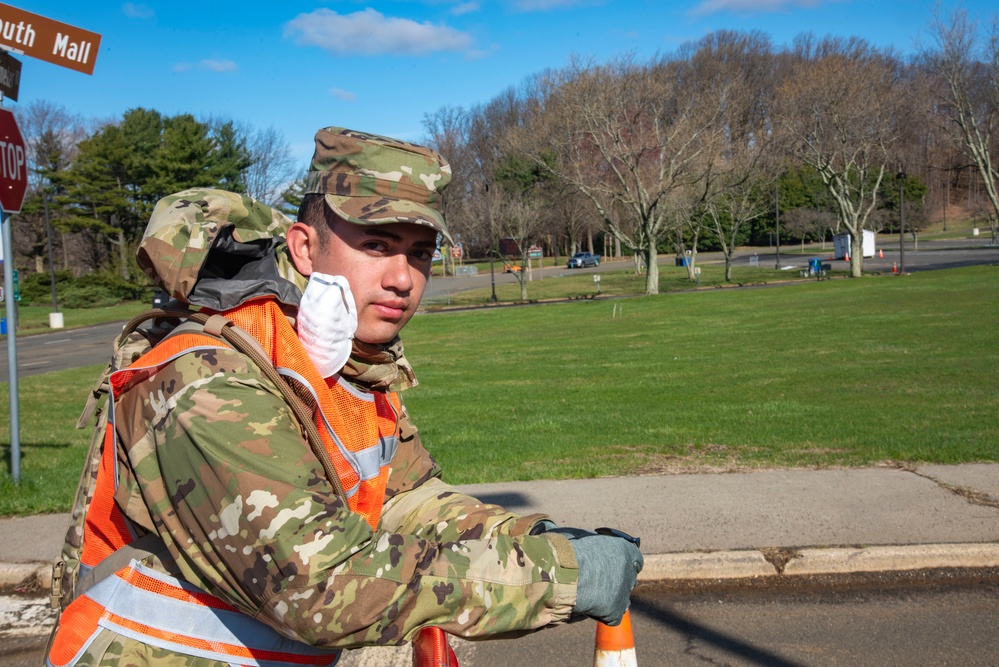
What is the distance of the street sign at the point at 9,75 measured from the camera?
6832mm

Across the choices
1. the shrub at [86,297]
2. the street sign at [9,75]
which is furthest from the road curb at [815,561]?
the shrub at [86,297]

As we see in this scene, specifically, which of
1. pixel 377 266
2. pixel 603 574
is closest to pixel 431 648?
pixel 603 574

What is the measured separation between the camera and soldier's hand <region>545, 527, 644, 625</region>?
1682 millimetres

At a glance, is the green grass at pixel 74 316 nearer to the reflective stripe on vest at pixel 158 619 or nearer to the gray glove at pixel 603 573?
the reflective stripe on vest at pixel 158 619

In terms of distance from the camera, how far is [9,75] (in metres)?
6.96

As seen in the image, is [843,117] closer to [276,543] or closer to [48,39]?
[48,39]

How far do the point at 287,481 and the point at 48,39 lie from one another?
584 centimetres

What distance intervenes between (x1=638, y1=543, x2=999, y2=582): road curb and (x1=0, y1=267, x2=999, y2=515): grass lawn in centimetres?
226

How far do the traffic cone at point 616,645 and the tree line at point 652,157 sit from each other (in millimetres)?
33638

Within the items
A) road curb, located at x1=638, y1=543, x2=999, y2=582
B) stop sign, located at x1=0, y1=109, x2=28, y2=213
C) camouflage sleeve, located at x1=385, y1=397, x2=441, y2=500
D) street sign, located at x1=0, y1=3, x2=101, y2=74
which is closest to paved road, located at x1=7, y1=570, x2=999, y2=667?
road curb, located at x1=638, y1=543, x2=999, y2=582

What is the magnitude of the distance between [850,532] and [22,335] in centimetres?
3669

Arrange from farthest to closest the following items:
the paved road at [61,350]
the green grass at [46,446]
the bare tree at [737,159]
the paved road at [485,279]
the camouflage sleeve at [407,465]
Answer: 1. the bare tree at [737,159]
2. the paved road at [485,279]
3. the paved road at [61,350]
4. the green grass at [46,446]
5. the camouflage sleeve at [407,465]

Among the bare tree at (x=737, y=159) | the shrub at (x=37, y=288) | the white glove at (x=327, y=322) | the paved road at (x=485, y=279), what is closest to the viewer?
the white glove at (x=327, y=322)

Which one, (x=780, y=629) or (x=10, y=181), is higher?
(x=10, y=181)
